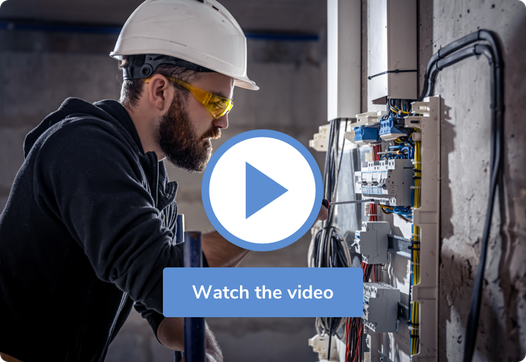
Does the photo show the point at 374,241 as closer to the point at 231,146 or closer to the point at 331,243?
the point at 331,243

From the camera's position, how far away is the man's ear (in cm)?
89

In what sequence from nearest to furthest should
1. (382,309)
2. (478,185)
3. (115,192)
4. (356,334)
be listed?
(115,192) < (478,185) < (382,309) < (356,334)

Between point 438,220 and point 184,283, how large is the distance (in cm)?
72

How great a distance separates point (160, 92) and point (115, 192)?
0.34 m

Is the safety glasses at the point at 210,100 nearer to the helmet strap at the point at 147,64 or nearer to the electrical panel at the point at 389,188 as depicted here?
the helmet strap at the point at 147,64

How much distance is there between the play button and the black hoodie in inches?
8.1

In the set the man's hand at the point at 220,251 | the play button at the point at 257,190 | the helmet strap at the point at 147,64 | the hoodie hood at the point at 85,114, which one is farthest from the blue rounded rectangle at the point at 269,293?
the helmet strap at the point at 147,64

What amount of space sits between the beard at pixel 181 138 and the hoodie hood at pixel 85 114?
0.07 meters

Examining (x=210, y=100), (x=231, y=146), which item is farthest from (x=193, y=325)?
(x=210, y=100)

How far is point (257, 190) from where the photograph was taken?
2.95 feet

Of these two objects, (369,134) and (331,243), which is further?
(331,243)

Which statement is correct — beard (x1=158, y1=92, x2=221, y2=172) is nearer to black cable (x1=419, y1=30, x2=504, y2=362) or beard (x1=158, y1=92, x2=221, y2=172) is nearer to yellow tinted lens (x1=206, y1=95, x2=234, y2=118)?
yellow tinted lens (x1=206, y1=95, x2=234, y2=118)

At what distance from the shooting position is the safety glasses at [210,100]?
35.3 inches

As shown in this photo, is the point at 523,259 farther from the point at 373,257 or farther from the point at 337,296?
the point at 373,257
